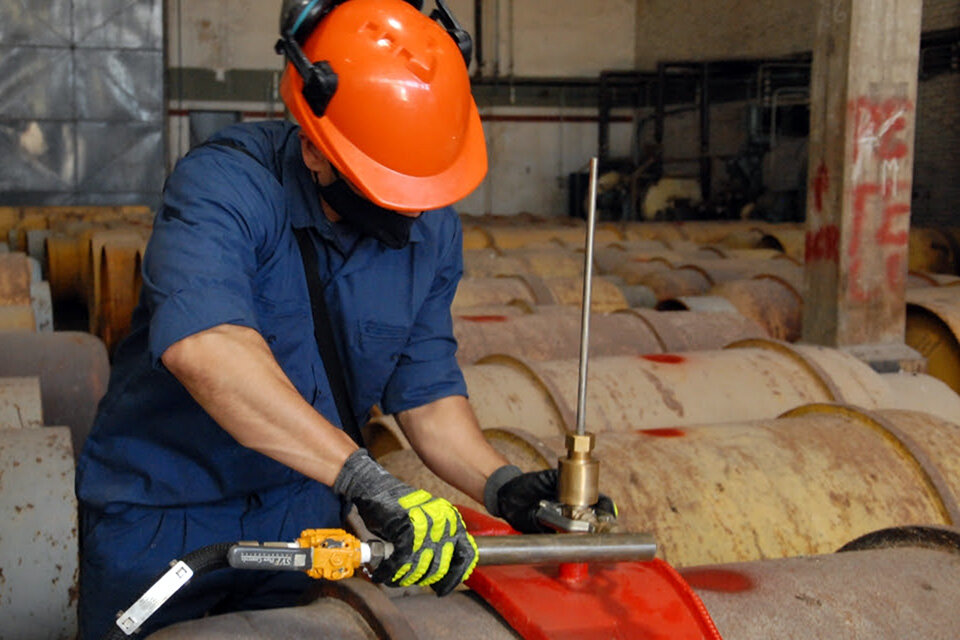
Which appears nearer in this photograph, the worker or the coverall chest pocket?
the worker

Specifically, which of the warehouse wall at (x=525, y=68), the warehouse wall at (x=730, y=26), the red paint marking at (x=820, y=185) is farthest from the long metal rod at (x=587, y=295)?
the warehouse wall at (x=525, y=68)

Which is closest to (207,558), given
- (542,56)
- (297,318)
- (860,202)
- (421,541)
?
(421,541)

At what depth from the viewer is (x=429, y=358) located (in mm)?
2229

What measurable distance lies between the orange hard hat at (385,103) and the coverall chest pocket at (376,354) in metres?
0.28

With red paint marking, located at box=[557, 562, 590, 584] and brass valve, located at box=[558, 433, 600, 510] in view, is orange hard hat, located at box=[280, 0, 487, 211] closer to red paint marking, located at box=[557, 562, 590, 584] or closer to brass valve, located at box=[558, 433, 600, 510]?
brass valve, located at box=[558, 433, 600, 510]

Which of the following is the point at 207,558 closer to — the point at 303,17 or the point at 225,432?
the point at 225,432

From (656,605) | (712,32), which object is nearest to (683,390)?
(656,605)

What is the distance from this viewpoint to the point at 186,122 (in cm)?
1873

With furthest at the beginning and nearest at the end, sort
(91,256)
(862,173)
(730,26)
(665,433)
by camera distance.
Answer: (730,26), (91,256), (862,173), (665,433)

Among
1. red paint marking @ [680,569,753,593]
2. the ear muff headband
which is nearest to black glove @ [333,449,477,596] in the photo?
red paint marking @ [680,569,753,593]

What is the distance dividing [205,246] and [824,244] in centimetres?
439

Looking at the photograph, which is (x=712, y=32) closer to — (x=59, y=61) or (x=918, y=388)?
(x=59, y=61)

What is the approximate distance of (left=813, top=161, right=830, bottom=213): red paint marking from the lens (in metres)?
5.41

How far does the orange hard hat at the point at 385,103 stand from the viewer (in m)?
1.90
